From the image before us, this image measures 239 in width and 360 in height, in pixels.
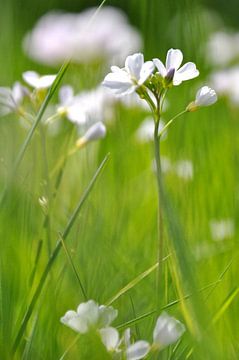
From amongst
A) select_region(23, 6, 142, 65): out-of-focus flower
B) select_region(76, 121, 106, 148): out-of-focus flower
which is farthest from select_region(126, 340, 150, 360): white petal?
select_region(23, 6, 142, 65): out-of-focus flower

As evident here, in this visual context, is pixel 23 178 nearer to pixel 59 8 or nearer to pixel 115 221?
pixel 115 221

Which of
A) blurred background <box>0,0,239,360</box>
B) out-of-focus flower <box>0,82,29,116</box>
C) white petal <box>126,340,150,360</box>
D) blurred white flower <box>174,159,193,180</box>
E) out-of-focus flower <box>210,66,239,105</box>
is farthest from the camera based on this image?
out-of-focus flower <box>210,66,239,105</box>

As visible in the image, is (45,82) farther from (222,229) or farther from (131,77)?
(222,229)

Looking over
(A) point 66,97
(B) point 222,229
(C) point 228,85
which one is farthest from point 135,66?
(C) point 228,85

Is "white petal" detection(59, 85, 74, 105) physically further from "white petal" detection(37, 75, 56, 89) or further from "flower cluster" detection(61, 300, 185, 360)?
"flower cluster" detection(61, 300, 185, 360)

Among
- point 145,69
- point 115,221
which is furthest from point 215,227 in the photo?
point 145,69
